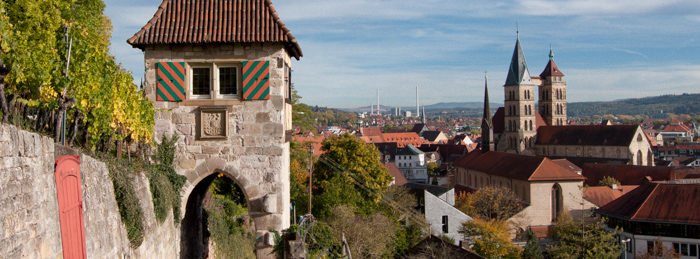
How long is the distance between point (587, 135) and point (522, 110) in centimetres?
1241

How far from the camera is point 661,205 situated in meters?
47.9

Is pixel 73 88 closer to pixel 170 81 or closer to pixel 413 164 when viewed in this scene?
pixel 170 81

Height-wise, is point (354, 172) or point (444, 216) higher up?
point (354, 172)

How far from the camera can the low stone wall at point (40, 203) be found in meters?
4.74

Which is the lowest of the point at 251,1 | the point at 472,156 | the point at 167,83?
the point at 472,156

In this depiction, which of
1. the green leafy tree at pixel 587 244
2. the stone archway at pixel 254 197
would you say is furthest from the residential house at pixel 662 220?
the stone archway at pixel 254 197

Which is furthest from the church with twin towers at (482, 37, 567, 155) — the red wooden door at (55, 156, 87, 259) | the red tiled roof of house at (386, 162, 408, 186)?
the red wooden door at (55, 156, 87, 259)

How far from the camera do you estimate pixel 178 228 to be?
442 inches

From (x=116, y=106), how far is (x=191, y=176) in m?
2.08

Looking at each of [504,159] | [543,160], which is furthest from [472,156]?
[543,160]

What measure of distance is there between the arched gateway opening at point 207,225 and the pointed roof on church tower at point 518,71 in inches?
3892

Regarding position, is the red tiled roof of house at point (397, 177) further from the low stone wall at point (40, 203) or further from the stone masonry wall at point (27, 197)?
the stone masonry wall at point (27, 197)

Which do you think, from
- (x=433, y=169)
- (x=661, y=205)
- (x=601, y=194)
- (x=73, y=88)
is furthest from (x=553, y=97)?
(x=73, y=88)

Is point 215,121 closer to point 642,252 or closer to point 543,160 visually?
point 642,252
